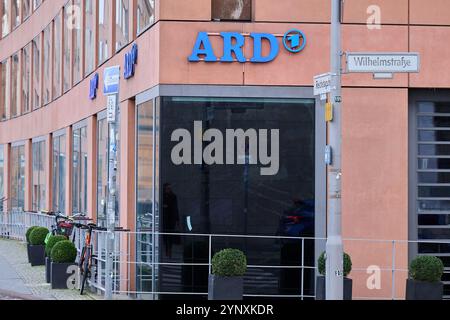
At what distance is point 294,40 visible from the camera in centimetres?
1741

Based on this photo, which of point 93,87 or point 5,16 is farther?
point 5,16

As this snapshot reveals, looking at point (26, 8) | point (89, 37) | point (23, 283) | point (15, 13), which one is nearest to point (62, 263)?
point (23, 283)

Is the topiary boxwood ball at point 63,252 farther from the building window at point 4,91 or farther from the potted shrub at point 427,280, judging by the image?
the building window at point 4,91

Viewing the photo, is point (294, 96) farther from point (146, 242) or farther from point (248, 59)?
point (146, 242)

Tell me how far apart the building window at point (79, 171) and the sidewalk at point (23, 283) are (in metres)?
2.27

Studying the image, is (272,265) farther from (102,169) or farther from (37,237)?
(102,169)

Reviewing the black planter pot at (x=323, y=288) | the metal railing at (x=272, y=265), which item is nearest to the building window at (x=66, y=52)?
the metal railing at (x=272, y=265)

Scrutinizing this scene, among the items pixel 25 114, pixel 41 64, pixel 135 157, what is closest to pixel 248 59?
pixel 135 157

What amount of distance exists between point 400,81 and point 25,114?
2444 centimetres

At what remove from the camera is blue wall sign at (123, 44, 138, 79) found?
19094 mm

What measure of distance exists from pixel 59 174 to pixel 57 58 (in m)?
4.01

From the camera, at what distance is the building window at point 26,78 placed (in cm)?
3878

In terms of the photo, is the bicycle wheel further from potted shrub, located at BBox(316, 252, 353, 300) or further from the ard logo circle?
the ard logo circle
